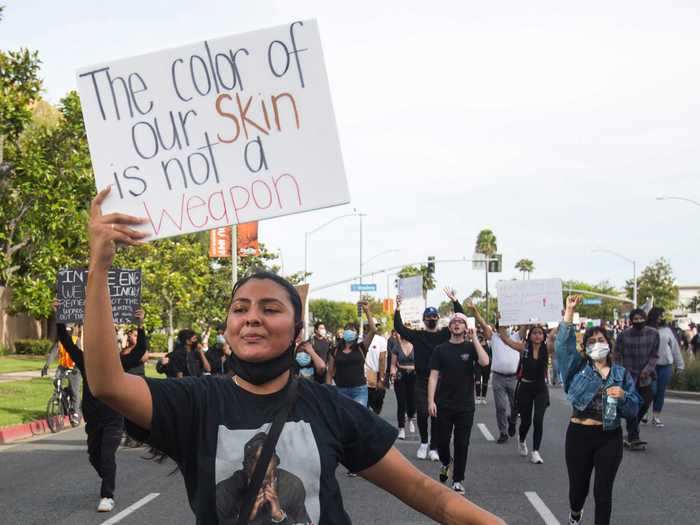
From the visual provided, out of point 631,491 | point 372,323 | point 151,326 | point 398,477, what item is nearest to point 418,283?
point 372,323

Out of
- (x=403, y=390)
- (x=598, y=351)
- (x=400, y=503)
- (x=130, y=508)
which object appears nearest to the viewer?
(x=598, y=351)

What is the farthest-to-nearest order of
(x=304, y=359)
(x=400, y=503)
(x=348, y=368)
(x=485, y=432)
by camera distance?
1. (x=485, y=432)
2. (x=304, y=359)
3. (x=348, y=368)
4. (x=400, y=503)

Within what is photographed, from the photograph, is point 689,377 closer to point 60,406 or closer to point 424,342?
point 424,342

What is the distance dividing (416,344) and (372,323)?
84 centimetres

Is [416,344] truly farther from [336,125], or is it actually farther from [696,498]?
[336,125]

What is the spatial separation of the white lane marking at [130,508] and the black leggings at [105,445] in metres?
0.27

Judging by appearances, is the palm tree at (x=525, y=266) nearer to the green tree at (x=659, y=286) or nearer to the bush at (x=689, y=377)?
the green tree at (x=659, y=286)

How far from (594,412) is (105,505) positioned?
4.93 meters

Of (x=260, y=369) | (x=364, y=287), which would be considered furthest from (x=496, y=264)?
(x=260, y=369)

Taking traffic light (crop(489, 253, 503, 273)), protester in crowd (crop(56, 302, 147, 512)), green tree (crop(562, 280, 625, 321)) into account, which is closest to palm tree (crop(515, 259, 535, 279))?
green tree (crop(562, 280, 625, 321))

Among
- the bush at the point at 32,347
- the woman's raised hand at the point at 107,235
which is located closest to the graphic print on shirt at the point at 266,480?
the woman's raised hand at the point at 107,235

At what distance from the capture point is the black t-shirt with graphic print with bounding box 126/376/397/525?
2871 millimetres

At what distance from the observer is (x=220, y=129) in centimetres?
477

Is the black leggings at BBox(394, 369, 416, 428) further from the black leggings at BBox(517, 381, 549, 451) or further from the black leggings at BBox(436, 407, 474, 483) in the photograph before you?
the black leggings at BBox(436, 407, 474, 483)
